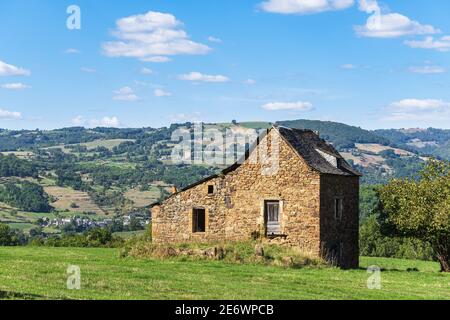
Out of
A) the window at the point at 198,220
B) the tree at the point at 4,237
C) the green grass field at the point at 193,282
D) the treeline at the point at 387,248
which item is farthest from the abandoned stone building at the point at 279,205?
the treeline at the point at 387,248

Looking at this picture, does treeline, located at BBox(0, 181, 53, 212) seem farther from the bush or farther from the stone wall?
the stone wall

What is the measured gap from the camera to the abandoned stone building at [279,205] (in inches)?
1716

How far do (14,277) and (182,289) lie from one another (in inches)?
224

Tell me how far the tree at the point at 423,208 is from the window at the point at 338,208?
464 cm

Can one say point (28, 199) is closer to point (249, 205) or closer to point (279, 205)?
point (249, 205)

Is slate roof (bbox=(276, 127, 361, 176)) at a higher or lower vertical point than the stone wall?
higher

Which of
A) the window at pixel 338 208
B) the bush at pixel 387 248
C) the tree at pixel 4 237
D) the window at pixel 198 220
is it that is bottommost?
the bush at pixel 387 248

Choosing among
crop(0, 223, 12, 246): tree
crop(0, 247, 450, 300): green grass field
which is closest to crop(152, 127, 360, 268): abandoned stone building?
crop(0, 247, 450, 300): green grass field

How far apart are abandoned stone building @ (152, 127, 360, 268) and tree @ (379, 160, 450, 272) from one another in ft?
11.8

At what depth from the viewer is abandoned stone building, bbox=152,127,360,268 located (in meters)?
43.6

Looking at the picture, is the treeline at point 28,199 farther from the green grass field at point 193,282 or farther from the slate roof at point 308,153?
the green grass field at point 193,282

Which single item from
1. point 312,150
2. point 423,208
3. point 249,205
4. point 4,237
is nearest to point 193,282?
point 249,205
